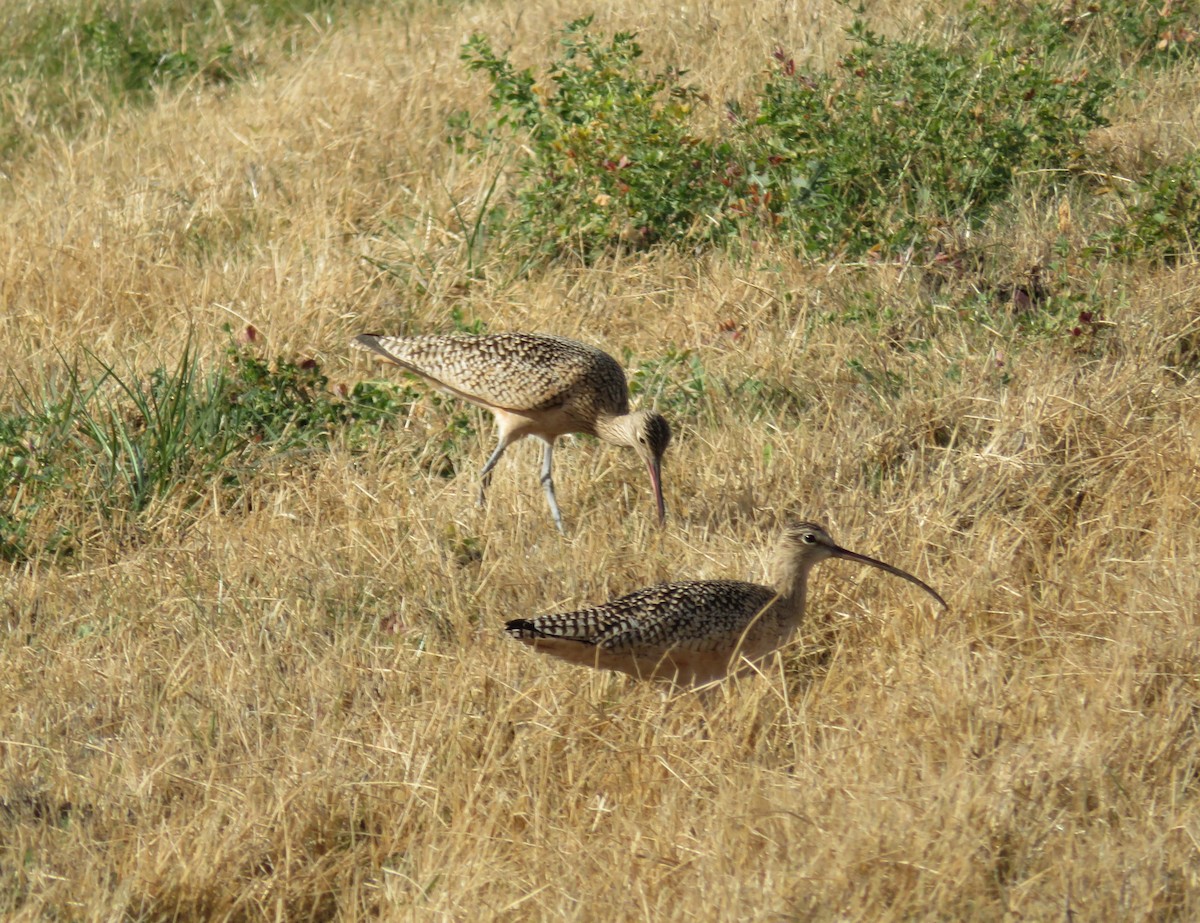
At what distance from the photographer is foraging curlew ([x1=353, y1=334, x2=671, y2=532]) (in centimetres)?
647

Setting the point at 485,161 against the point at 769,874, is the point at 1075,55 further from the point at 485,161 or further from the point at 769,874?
the point at 769,874

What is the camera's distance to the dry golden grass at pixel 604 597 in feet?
13.0

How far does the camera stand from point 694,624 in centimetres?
496

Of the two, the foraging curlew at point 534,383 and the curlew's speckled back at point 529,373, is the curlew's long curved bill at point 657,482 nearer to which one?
the foraging curlew at point 534,383

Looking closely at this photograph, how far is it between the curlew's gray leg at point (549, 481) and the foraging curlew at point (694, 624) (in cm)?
90

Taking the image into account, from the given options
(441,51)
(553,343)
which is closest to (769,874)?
(553,343)

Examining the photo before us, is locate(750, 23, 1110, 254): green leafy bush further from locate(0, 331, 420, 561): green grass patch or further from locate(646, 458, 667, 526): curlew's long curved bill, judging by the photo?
locate(0, 331, 420, 561): green grass patch

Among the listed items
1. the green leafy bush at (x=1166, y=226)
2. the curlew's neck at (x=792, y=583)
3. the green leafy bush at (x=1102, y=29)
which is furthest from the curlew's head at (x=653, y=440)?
the green leafy bush at (x=1102, y=29)

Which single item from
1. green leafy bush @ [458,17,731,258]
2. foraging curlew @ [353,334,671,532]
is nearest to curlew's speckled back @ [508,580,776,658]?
foraging curlew @ [353,334,671,532]

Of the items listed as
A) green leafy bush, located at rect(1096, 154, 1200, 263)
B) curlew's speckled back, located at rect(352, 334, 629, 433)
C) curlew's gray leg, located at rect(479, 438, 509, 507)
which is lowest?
curlew's gray leg, located at rect(479, 438, 509, 507)

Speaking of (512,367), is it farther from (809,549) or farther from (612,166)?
(809,549)

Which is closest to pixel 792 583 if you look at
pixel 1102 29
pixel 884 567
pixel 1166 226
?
pixel 884 567

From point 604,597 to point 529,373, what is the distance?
131 cm

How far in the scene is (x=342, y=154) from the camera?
28.6ft
